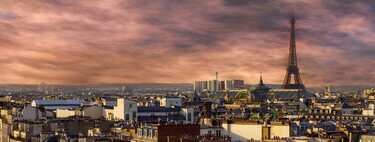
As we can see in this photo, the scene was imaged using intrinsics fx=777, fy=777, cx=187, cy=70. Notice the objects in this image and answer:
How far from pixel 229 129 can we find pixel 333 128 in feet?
54.6

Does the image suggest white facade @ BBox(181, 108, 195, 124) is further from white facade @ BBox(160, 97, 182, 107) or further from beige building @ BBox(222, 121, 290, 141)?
beige building @ BBox(222, 121, 290, 141)

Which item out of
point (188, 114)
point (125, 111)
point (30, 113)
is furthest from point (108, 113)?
point (188, 114)

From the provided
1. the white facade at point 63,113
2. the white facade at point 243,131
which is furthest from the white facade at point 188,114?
the white facade at point 243,131

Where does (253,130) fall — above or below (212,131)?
above

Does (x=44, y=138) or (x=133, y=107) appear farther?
(x=133, y=107)

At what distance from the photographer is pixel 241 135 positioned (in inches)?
2847

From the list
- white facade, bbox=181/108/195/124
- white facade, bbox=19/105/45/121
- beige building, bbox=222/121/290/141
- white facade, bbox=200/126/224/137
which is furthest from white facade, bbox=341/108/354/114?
white facade, bbox=200/126/224/137

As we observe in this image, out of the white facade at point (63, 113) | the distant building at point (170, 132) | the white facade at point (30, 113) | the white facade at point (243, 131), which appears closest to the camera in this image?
the distant building at point (170, 132)

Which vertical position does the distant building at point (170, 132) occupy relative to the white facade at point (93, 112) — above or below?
below

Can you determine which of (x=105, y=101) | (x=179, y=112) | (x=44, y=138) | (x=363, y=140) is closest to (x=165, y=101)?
(x=105, y=101)

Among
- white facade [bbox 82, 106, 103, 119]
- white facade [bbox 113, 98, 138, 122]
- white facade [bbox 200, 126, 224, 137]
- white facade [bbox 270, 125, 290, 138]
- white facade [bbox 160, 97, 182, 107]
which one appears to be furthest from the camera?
white facade [bbox 160, 97, 182, 107]

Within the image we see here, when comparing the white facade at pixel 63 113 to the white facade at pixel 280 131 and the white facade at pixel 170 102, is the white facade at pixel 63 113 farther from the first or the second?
the white facade at pixel 280 131

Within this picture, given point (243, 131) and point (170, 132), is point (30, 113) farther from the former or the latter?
point (170, 132)

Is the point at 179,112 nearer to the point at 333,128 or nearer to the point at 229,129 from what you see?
the point at 333,128
